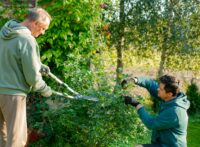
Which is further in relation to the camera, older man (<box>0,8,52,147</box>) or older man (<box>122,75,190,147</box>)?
older man (<box>122,75,190,147</box>)

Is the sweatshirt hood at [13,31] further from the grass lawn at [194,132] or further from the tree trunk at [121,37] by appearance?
the tree trunk at [121,37]

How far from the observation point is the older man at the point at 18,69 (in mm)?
4069

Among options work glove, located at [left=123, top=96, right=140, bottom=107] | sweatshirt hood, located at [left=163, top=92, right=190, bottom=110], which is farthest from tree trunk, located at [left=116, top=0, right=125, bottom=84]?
sweatshirt hood, located at [left=163, top=92, right=190, bottom=110]

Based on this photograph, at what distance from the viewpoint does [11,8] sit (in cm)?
605

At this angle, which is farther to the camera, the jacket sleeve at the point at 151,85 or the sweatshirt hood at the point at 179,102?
the jacket sleeve at the point at 151,85

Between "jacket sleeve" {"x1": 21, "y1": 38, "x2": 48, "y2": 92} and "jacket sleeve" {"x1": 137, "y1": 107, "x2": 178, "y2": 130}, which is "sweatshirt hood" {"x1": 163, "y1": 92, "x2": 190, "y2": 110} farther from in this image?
"jacket sleeve" {"x1": 21, "y1": 38, "x2": 48, "y2": 92}

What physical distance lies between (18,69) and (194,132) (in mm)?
4909

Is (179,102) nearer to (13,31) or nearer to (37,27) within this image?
(37,27)

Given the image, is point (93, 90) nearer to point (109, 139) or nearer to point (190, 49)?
point (109, 139)

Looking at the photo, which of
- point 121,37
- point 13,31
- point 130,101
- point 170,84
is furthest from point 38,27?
point 121,37

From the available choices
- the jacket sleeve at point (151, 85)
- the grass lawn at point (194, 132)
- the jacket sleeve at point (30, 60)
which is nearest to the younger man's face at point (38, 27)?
the jacket sleeve at point (30, 60)

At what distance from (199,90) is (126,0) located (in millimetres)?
2585

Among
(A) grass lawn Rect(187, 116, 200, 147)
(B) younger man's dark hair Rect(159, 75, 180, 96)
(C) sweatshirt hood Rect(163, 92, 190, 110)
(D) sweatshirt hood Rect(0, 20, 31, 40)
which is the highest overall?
(D) sweatshirt hood Rect(0, 20, 31, 40)

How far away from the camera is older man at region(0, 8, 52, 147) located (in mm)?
4069
